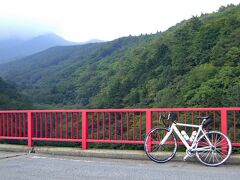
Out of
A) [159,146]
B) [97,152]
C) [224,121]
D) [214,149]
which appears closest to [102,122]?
[97,152]

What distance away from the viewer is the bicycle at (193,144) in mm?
7219

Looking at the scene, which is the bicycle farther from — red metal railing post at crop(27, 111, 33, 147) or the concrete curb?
red metal railing post at crop(27, 111, 33, 147)

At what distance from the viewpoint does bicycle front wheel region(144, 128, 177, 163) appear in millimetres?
7733

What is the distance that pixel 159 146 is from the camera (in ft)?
26.1

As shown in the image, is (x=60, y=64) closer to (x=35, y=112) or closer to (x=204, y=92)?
(x=204, y=92)

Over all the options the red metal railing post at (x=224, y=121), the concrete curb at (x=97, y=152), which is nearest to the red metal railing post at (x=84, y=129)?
the concrete curb at (x=97, y=152)

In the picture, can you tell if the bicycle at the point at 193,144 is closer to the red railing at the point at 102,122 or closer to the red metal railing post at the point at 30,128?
the red railing at the point at 102,122

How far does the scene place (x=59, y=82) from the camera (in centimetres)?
12594

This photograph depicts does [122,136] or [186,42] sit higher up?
[186,42]

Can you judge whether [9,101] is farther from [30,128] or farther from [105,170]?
[105,170]

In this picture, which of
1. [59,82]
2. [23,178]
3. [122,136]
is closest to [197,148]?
[122,136]

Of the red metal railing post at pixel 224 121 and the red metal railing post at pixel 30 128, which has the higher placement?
the red metal railing post at pixel 224 121

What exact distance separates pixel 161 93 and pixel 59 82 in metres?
69.4

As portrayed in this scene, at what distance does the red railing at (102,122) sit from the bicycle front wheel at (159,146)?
367 mm
